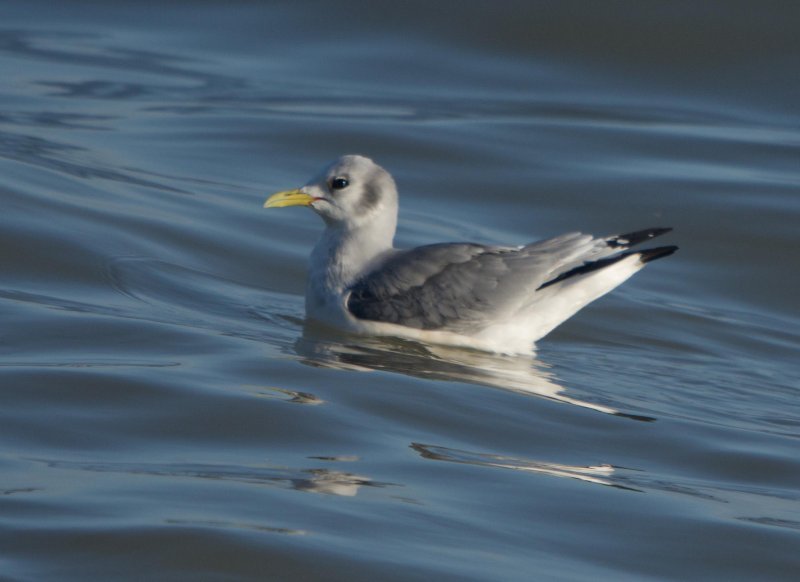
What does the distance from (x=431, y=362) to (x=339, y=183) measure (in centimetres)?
143

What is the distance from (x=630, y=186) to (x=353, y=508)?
805 cm

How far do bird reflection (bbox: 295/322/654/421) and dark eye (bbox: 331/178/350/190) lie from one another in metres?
0.87

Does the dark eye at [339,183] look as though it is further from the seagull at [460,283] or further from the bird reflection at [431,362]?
the bird reflection at [431,362]

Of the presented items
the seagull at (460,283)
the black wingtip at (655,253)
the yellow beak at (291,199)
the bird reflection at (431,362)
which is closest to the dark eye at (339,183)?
the seagull at (460,283)

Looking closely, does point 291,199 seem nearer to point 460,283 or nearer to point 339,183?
point 339,183

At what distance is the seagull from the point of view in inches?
343

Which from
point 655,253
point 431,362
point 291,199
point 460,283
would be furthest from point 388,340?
point 655,253

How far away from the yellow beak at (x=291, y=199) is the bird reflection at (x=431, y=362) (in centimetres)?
76

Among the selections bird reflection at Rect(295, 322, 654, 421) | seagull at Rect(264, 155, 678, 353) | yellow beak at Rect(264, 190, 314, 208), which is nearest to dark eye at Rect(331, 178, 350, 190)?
seagull at Rect(264, 155, 678, 353)

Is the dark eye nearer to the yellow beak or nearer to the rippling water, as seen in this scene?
the yellow beak

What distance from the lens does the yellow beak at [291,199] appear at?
8852mm

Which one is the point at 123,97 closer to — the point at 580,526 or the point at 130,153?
the point at 130,153

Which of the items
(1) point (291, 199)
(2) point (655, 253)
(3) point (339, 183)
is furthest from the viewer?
(3) point (339, 183)

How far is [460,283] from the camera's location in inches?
345
